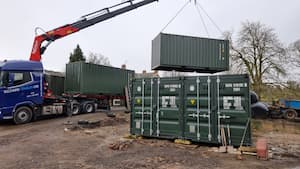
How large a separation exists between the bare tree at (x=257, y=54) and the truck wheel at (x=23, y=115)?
18213 mm

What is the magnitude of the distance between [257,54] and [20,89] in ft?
65.8

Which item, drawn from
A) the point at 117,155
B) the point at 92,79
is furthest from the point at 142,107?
the point at 92,79

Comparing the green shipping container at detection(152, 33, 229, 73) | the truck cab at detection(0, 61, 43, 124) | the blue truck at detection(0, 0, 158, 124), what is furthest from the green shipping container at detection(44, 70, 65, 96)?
the green shipping container at detection(152, 33, 229, 73)

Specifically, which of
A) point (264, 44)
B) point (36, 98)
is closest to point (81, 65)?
point (36, 98)

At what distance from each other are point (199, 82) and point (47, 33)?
34.0ft

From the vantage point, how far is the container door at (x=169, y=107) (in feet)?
21.3

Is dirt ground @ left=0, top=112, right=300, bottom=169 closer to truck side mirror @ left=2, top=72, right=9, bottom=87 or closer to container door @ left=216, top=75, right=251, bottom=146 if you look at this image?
container door @ left=216, top=75, right=251, bottom=146

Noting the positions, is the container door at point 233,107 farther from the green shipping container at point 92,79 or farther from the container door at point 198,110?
the green shipping container at point 92,79

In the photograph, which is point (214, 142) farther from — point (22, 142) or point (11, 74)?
point (11, 74)

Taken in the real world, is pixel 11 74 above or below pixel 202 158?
above

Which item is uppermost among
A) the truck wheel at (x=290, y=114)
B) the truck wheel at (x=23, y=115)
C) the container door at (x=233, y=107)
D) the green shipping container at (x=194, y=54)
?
the green shipping container at (x=194, y=54)

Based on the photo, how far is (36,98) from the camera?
10.7 meters

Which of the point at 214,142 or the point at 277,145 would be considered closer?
the point at 214,142

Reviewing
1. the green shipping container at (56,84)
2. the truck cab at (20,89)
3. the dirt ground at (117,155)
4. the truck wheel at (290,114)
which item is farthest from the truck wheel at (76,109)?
the truck wheel at (290,114)
